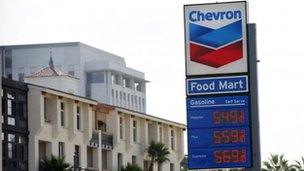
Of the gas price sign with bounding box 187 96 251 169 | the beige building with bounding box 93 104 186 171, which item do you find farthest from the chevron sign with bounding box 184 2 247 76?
the beige building with bounding box 93 104 186 171

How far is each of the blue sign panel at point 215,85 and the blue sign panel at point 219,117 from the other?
0.55 metres

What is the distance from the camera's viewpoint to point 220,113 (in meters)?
35.3

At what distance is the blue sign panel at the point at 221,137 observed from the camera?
35031 mm

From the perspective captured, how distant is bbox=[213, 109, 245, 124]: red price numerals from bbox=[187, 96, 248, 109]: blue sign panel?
0.22m

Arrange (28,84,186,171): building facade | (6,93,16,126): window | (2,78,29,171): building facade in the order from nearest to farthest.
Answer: (2,78,29,171): building facade, (6,93,16,126): window, (28,84,186,171): building facade

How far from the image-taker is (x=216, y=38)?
114 feet

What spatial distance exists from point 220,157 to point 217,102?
66.1 inches

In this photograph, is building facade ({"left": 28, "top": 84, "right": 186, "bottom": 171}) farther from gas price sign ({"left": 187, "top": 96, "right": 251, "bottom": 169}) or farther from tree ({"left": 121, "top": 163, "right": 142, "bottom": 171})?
gas price sign ({"left": 187, "top": 96, "right": 251, "bottom": 169})

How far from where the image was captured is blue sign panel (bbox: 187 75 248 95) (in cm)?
3519

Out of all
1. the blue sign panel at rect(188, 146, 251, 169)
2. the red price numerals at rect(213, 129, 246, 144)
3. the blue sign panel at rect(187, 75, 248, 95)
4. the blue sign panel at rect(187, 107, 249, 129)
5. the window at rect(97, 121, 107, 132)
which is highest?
the window at rect(97, 121, 107, 132)

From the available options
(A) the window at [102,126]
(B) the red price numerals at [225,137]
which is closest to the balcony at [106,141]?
(A) the window at [102,126]

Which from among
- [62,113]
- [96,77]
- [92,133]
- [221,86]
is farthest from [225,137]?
[96,77]

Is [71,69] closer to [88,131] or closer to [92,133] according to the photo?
[92,133]

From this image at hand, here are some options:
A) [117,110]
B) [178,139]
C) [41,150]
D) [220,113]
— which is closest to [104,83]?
[178,139]
